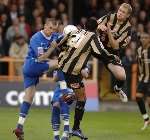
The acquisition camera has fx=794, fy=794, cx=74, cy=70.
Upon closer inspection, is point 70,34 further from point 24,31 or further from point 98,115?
point 24,31

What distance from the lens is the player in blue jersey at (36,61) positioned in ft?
46.5

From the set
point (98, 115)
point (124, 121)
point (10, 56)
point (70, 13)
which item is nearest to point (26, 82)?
point (124, 121)

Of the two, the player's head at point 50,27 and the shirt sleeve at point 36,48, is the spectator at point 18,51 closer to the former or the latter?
the shirt sleeve at point 36,48

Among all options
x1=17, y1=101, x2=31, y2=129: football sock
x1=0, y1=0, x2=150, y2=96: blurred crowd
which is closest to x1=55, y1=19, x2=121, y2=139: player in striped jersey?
x1=17, y1=101, x2=31, y2=129: football sock

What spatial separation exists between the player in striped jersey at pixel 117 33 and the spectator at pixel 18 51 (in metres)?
8.17

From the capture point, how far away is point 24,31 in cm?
2334

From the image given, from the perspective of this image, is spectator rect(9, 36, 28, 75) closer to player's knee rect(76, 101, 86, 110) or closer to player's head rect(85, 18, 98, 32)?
player's knee rect(76, 101, 86, 110)

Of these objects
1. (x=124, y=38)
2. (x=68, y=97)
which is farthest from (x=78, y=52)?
(x=124, y=38)

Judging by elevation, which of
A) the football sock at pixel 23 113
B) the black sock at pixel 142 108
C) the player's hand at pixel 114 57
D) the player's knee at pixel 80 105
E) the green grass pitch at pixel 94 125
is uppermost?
the player's hand at pixel 114 57

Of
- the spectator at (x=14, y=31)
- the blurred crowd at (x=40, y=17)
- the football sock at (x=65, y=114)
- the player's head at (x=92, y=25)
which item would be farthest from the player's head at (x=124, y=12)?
the spectator at (x=14, y=31)

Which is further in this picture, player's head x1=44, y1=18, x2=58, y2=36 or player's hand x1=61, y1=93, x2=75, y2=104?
player's head x1=44, y1=18, x2=58, y2=36

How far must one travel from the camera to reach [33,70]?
567 inches

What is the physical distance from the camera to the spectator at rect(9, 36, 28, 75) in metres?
22.5

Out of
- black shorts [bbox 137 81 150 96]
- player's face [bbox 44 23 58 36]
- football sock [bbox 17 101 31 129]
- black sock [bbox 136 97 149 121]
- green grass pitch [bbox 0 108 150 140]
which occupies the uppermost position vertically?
player's face [bbox 44 23 58 36]
